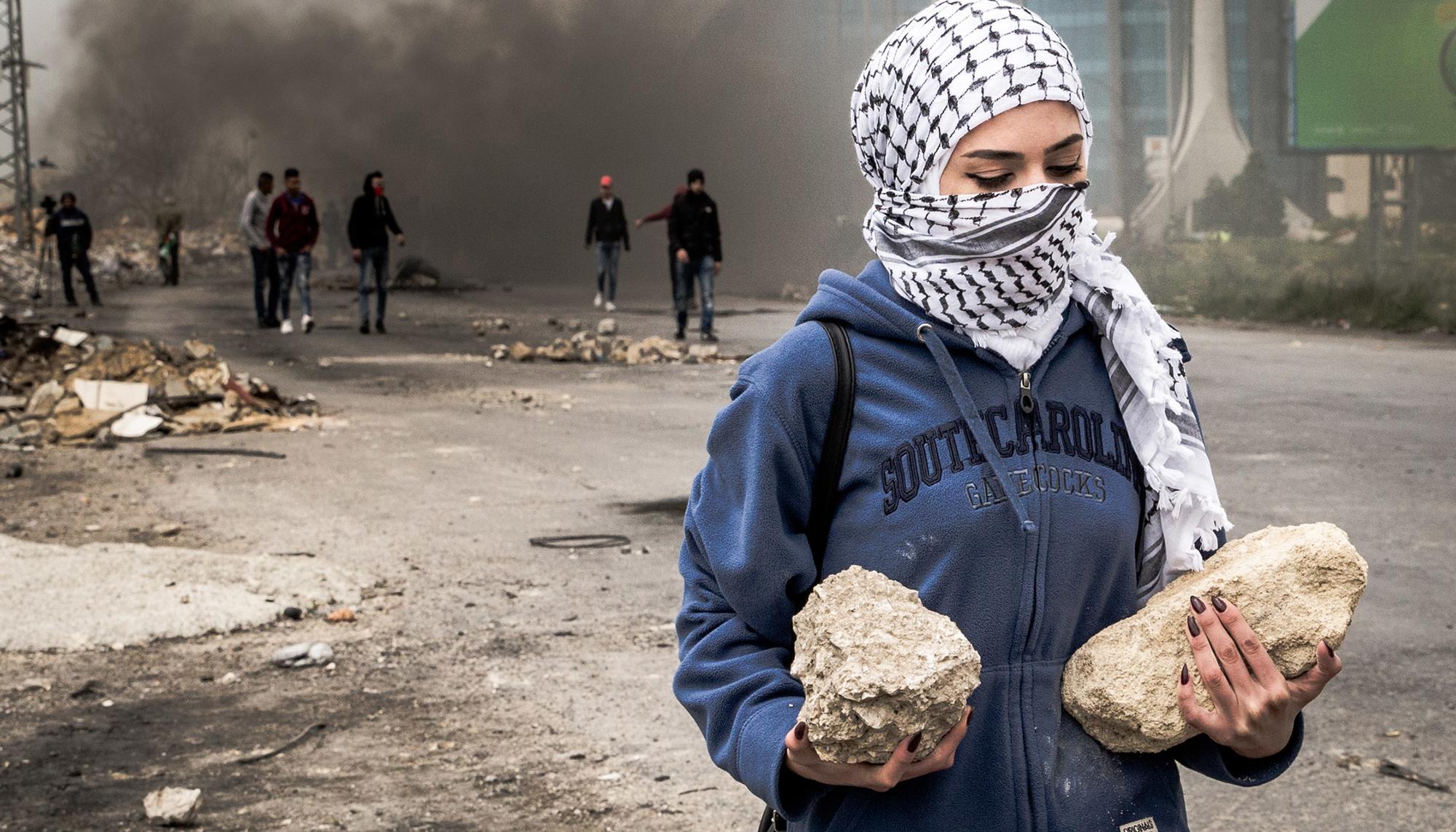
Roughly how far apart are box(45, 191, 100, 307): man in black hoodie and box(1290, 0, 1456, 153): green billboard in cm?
1960

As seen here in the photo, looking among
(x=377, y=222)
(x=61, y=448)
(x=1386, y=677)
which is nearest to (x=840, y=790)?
(x=1386, y=677)

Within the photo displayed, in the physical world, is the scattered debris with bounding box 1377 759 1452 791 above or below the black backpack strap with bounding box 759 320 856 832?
below

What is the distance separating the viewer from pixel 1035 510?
1572 millimetres

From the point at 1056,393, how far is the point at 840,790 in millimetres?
487

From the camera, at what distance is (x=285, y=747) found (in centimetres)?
416

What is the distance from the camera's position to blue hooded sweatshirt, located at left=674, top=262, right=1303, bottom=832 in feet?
5.13

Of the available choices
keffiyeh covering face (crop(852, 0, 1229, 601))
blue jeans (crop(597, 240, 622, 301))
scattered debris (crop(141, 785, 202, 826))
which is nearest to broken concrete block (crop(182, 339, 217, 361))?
scattered debris (crop(141, 785, 202, 826))

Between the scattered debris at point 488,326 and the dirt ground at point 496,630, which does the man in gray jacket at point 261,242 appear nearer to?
the scattered debris at point 488,326

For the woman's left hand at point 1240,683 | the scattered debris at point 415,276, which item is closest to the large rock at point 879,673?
the woman's left hand at point 1240,683

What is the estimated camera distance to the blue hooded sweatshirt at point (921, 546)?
1.56 meters

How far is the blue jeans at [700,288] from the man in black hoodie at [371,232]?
3210 mm

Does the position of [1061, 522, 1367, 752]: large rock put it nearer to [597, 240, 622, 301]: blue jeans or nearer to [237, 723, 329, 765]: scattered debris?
[237, 723, 329, 765]: scattered debris

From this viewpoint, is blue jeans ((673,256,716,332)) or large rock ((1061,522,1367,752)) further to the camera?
blue jeans ((673,256,716,332))

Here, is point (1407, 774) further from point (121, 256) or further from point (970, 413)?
point (121, 256)
